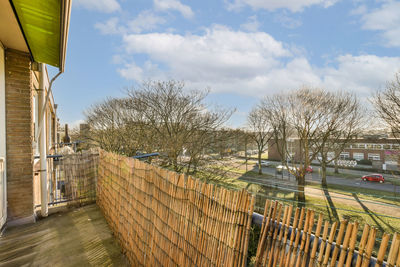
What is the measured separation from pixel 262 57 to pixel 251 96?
496 cm

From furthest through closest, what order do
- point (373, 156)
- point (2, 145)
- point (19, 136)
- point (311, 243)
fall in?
point (373, 156)
point (19, 136)
point (2, 145)
point (311, 243)

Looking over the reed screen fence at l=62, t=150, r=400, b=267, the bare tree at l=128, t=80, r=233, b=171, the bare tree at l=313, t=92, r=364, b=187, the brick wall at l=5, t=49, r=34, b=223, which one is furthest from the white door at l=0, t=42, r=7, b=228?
the bare tree at l=313, t=92, r=364, b=187

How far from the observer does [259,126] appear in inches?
973

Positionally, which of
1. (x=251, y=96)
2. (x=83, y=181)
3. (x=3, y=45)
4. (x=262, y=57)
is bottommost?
(x=83, y=181)

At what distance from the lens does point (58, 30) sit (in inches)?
111

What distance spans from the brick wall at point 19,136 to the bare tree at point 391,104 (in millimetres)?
16425

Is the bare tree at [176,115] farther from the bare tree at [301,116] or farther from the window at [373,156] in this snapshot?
the window at [373,156]

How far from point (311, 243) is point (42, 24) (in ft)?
11.7

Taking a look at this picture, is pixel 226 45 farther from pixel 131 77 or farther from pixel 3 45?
pixel 3 45

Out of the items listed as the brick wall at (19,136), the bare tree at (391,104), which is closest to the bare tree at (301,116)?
the bare tree at (391,104)

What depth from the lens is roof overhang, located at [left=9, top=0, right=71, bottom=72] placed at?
2268mm

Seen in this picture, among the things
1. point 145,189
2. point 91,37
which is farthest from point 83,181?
point 91,37

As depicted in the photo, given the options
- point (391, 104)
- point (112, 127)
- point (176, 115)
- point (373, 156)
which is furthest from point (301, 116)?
point (373, 156)

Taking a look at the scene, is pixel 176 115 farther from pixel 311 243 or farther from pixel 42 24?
pixel 311 243
